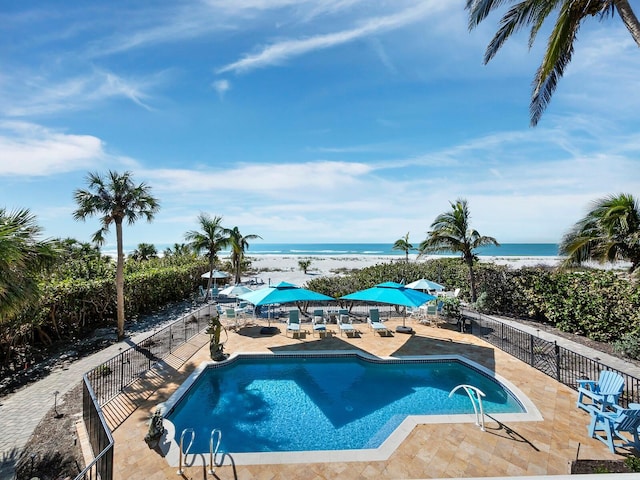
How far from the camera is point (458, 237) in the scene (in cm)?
1934

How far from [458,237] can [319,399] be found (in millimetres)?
13929

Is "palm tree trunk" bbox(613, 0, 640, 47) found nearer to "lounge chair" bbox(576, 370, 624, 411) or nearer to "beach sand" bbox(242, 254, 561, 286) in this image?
"lounge chair" bbox(576, 370, 624, 411)

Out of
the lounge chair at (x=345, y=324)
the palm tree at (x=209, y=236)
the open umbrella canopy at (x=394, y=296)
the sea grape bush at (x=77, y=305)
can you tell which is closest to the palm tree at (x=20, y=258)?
the sea grape bush at (x=77, y=305)

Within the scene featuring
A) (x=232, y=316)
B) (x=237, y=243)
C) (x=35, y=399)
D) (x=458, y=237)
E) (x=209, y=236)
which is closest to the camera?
(x=35, y=399)

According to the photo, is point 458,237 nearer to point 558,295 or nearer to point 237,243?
point 558,295

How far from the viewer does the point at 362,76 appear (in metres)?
13.7

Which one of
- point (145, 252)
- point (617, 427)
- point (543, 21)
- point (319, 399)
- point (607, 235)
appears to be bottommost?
point (319, 399)

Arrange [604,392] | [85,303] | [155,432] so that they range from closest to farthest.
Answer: [155,432] → [604,392] → [85,303]

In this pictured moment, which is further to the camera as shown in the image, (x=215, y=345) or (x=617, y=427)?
(x=215, y=345)

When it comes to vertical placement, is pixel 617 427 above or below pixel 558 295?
below

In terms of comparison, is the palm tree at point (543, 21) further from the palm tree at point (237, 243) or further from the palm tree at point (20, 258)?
the palm tree at point (237, 243)

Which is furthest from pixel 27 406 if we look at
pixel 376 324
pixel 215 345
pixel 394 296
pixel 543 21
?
pixel 543 21

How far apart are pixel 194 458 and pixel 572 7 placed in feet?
41.3

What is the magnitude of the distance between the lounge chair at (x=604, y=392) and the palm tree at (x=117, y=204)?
54.5 ft
